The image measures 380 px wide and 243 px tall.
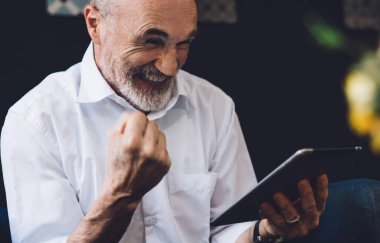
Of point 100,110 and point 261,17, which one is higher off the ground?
point 261,17

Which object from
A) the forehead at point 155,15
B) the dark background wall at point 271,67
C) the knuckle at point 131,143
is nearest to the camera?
the knuckle at point 131,143

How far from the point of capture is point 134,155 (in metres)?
1.20

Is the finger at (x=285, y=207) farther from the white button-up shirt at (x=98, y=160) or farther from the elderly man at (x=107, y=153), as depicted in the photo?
the white button-up shirt at (x=98, y=160)

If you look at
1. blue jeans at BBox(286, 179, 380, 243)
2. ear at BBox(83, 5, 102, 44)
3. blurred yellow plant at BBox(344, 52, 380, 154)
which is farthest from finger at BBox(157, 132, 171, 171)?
blurred yellow plant at BBox(344, 52, 380, 154)

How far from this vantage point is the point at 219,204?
182 centimetres

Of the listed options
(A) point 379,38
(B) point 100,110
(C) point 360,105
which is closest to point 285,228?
(B) point 100,110

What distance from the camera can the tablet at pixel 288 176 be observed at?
119 centimetres

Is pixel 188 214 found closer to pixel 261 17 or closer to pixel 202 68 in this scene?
pixel 202 68

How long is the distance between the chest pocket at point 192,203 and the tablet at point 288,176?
253 mm

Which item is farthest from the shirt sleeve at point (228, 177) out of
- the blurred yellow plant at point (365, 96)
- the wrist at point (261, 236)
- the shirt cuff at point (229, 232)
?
the blurred yellow plant at point (365, 96)

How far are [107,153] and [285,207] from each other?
538 millimetres

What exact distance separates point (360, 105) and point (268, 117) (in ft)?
2.23

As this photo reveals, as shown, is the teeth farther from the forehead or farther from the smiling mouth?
the forehead

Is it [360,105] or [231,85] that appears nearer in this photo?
[231,85]
